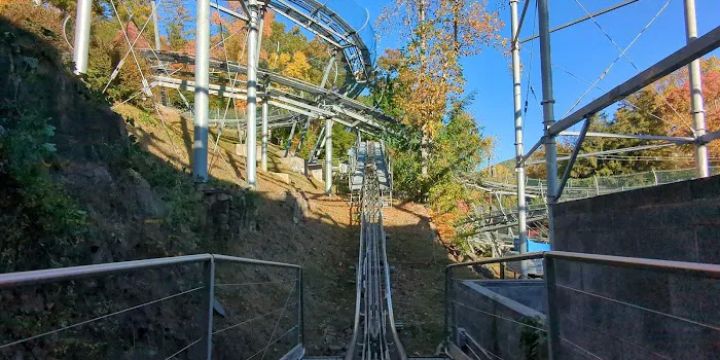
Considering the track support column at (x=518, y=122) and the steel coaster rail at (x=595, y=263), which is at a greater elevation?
the track support column at (x=518, y=122)

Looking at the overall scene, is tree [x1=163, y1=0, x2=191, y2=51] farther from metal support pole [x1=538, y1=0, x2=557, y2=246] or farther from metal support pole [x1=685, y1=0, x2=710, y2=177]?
metal support pole [x1=685, y1=0, x2=710, y2=177]

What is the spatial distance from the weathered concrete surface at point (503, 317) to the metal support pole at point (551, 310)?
2.33 ft

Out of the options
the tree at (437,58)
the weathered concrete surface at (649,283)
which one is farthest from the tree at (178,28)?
the weathered concrete surface at (649,283)

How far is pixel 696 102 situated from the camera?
6066 millimetres

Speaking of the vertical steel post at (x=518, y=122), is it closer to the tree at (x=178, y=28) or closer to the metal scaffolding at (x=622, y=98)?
the metal scaffolding at (x=622, y=98)

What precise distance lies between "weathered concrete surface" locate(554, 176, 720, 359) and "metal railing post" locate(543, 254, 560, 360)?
0.08m

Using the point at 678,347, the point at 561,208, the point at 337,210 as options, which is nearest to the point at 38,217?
the point at 678,347

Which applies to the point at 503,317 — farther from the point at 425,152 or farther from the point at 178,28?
the point at 178,28

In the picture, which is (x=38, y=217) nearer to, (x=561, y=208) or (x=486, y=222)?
(x=561, y=208)

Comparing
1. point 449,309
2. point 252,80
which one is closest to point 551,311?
point 449,309

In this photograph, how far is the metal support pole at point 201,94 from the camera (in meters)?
9.40

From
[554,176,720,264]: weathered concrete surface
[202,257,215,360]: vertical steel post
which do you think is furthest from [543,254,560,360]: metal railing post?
[202,257,215,360]: vertical steel post

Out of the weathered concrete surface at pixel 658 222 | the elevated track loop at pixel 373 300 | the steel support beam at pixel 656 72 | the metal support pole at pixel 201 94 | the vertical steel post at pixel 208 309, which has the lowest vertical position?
the elevated track loop at pixel 373 300

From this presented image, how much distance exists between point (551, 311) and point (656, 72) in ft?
8.47
